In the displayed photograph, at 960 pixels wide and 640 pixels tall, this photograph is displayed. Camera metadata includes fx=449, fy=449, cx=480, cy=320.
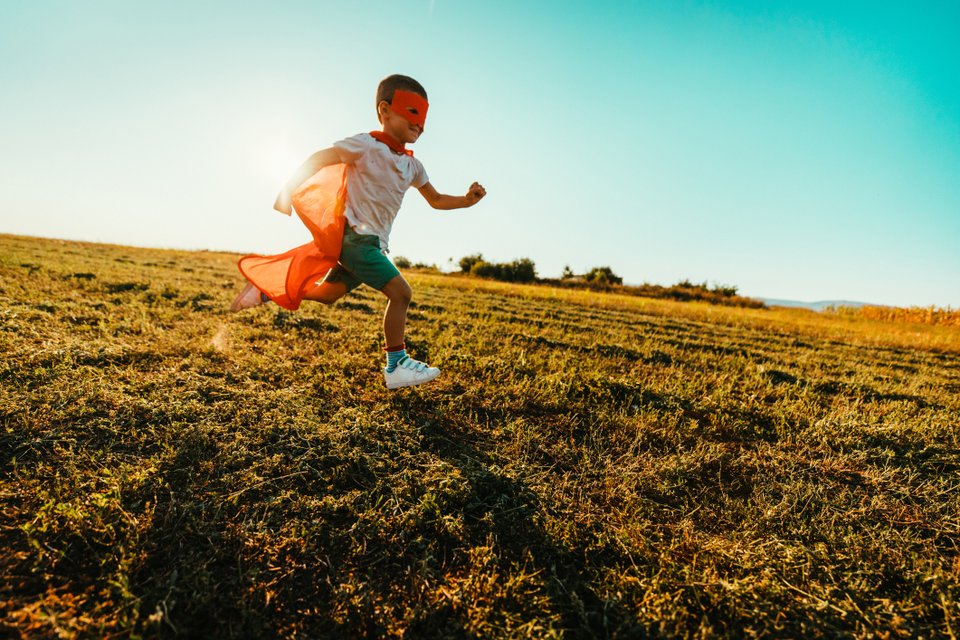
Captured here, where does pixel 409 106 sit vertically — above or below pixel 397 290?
above

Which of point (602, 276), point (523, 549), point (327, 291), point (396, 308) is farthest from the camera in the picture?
point (602, 276)

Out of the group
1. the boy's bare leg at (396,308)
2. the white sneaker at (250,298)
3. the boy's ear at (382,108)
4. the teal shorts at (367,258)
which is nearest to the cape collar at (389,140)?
the boy's ear at (382,108)

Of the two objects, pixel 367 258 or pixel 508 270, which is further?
pixel 508 270

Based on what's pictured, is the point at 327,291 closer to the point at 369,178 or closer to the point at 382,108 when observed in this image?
the point at 369,178

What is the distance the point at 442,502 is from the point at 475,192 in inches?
107

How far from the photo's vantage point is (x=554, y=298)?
15.1 meters

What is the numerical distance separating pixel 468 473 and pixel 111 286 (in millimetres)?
7375

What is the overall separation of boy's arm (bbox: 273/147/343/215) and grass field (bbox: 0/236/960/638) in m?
1.27

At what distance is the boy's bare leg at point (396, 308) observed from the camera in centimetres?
327

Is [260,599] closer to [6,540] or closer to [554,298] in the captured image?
[6,540]

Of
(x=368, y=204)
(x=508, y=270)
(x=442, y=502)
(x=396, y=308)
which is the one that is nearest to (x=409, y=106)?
(x=368, y=204)

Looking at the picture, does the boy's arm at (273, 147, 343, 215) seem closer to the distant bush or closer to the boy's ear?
the boy's ear

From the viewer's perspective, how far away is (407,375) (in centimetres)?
325

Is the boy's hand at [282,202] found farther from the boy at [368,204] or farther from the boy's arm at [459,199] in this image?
the boy's arm at [459,199]
